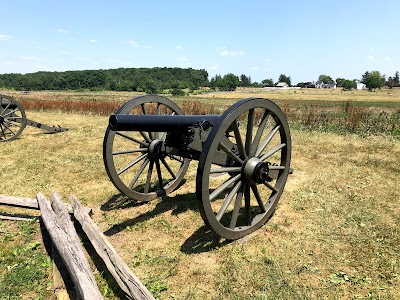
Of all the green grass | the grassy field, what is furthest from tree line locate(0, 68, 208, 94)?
the green grass

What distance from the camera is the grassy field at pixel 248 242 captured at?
351 centimetres

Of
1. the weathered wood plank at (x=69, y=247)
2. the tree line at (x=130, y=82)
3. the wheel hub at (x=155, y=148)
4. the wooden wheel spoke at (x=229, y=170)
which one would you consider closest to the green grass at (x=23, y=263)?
the weathered wood plank at (x=69, y=247)

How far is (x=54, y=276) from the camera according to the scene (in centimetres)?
371

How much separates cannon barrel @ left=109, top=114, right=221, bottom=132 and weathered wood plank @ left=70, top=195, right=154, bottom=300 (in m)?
1.40

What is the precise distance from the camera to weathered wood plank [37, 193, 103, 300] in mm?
2869

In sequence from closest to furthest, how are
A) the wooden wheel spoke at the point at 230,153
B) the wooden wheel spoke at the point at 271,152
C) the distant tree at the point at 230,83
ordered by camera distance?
the wooden wheel spoke at the point at 230,153
the wooden wheel spoke at the point at 271,152
the distant tree at the point at 230,83

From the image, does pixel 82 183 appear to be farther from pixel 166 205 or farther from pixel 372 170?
pixel 372 170

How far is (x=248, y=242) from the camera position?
436 centimetres

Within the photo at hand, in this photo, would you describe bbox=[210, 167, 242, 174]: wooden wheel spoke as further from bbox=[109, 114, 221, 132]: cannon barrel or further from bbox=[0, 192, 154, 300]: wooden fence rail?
bbox=[0, 192, 154, 300]: wooden fence rail

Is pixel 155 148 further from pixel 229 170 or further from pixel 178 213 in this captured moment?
pixel 229 170

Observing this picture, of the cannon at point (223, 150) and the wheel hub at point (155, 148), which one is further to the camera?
the wheel hub at point (155, 148)

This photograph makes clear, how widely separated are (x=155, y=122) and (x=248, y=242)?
208 centimetres

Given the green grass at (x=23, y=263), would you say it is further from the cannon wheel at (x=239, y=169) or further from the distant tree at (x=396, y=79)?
the distant tree at (x=396, y=79)

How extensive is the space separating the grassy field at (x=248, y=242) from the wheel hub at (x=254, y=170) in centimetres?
94
